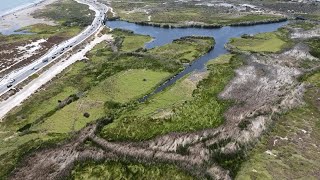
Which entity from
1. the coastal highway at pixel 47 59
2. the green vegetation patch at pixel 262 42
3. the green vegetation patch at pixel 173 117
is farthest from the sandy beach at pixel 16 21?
the green vegetation patch at pixel 173 117

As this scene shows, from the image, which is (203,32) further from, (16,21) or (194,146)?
(16,21)

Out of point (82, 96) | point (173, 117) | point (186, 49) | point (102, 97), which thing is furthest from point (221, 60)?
point (82, 96)

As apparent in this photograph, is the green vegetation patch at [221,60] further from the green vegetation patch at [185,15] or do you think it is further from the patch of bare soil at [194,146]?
the green vegetation patch at [185,15]

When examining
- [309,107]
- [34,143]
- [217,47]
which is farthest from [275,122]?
[217,47]

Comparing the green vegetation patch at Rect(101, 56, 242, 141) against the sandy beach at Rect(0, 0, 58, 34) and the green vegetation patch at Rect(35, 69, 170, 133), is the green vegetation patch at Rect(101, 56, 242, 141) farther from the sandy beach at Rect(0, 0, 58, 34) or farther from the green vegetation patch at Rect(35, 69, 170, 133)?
the sandy beach at Rect(0, 0, 58, 34)

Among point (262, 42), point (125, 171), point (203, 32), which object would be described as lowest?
point (125, 171)

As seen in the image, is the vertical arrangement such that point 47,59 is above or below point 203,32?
above

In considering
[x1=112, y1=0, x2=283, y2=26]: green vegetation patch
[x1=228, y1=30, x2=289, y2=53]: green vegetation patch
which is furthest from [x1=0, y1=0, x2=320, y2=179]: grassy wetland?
[x1=112, y1=0, x2=283, y2=26]: green vegetation patch
